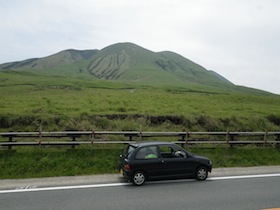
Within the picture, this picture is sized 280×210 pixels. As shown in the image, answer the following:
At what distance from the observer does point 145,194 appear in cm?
984

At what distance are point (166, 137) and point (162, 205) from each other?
431 inches

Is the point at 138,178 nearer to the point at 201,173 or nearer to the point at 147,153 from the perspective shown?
the point at 147,153

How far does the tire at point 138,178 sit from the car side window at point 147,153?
62 centimetres

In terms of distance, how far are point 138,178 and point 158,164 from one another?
40.5 inches

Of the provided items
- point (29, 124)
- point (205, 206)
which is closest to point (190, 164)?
point (205, 206)

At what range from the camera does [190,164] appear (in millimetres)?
11852

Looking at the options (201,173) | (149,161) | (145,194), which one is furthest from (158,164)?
(201,173)

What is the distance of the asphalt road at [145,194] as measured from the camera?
8.69m

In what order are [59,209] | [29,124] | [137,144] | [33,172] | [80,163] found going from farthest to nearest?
[29,124], [80,163], [33,172], [137,144], [59,209]

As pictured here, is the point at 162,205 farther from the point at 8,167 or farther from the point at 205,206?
the point at 8,167

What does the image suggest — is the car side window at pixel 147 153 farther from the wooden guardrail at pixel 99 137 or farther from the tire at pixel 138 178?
the wooden guardrail at pixel 99 137

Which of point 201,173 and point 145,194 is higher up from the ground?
point 201,173

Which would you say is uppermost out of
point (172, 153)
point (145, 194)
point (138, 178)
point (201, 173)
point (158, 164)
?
point (172, 153)

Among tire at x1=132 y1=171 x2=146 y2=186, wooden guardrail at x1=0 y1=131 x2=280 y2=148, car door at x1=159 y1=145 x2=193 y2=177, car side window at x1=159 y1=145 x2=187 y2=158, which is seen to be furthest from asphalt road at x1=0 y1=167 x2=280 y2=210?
wooden guardrail at x1=0 y1=131 x2=280 y2=148
